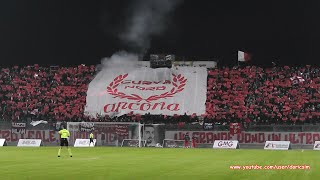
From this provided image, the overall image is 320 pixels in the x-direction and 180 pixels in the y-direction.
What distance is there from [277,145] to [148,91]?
760 inches

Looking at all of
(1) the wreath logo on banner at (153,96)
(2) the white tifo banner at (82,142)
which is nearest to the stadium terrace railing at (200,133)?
(2) the white tifo banner at (82,142)

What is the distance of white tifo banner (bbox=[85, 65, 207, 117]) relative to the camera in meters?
66.1

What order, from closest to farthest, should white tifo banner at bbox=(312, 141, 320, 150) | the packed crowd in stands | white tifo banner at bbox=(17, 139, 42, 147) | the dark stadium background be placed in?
white tifo banner at bbox=(312, 141, 320, 150) → white tifo banner at bbox=(17, 139, 42, 147) → the packed crowd in stands → the dark stadium background

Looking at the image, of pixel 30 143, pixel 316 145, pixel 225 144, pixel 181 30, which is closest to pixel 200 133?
pixel 225 144

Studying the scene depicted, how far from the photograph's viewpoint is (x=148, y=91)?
226ft

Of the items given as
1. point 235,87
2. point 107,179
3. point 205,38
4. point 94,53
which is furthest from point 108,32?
point 107,179

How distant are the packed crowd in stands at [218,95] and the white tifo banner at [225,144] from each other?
14.6 ft

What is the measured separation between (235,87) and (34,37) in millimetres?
26379

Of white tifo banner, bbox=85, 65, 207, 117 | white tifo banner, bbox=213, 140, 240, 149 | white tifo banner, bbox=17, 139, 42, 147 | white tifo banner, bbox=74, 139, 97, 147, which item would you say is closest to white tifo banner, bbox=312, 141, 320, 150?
white tifo banner, bbox=213, 140, 240, 149

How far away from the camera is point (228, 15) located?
69062mm

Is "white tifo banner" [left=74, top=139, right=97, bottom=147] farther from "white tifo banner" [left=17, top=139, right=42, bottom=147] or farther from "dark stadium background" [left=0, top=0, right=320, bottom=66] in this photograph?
"dark stadium background" [left=0, top=0, right=320, bottom=66]

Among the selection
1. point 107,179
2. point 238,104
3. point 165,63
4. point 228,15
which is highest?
point 228,15

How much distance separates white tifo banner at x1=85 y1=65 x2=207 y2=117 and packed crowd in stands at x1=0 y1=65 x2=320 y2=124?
3.32 ft

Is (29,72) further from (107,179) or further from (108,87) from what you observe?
(107,179)
